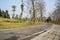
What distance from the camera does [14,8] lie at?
119500 mm

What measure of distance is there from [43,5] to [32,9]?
24.1 m

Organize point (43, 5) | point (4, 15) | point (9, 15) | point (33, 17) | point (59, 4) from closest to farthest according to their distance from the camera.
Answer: point (59, 4) → point (33, 17) → point (43, 5) → point (4, 15) → point (9, 15)

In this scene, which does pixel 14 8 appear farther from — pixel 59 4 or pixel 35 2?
pixel 59 4

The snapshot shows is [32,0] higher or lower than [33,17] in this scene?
higher

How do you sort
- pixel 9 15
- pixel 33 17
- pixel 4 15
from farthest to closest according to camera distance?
pixel 9 15 → pixel 4 15 → pixel 33 17

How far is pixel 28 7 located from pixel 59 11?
43515 millimetres

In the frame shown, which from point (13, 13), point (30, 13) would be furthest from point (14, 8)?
point (30, 13)

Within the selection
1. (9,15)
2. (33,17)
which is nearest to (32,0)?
(33,17)

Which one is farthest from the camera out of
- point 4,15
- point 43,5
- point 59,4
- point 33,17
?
point 4,15

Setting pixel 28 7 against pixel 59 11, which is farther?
pixel 28 7

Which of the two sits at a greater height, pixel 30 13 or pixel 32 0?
pixel 32 0

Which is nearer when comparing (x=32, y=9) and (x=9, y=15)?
(x=32, y=9)

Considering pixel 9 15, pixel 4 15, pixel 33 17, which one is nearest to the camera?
pixel 33 17

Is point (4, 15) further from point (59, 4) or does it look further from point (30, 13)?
point (59, 4)
